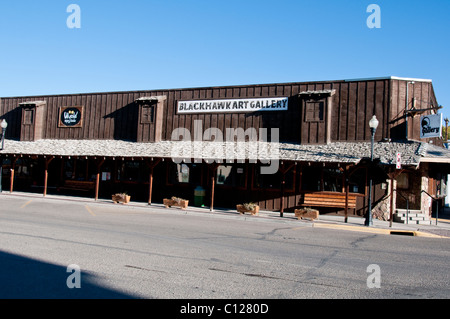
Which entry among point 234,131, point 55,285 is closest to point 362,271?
point 55,285

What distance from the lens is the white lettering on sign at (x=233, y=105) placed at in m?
20.8

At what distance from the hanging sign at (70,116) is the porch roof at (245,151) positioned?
2010 millimetres

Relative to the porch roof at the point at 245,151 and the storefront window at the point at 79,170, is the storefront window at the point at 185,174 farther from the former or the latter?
the storefront window at the point at 79,170

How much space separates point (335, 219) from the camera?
17.5 metres

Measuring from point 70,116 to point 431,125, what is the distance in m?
22.4

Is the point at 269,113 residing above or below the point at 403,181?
above

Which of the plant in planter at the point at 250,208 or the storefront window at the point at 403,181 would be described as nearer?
the plant in planter at the point at 250,208

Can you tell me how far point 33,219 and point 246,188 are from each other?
426 inches

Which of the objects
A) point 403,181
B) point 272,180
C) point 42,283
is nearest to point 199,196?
point 272,180

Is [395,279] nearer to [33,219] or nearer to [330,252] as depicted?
[330,252]

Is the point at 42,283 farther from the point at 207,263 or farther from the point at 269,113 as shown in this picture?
the point at 269,113

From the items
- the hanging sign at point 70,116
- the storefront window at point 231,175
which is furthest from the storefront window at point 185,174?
the hanging sign at point 70,116

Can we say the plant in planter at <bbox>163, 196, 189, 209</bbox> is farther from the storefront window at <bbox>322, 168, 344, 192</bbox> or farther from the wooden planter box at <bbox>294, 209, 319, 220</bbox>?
the storefront window at <bbox>322, 168, 344, 192</bbox>

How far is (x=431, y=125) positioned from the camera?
17641mm
